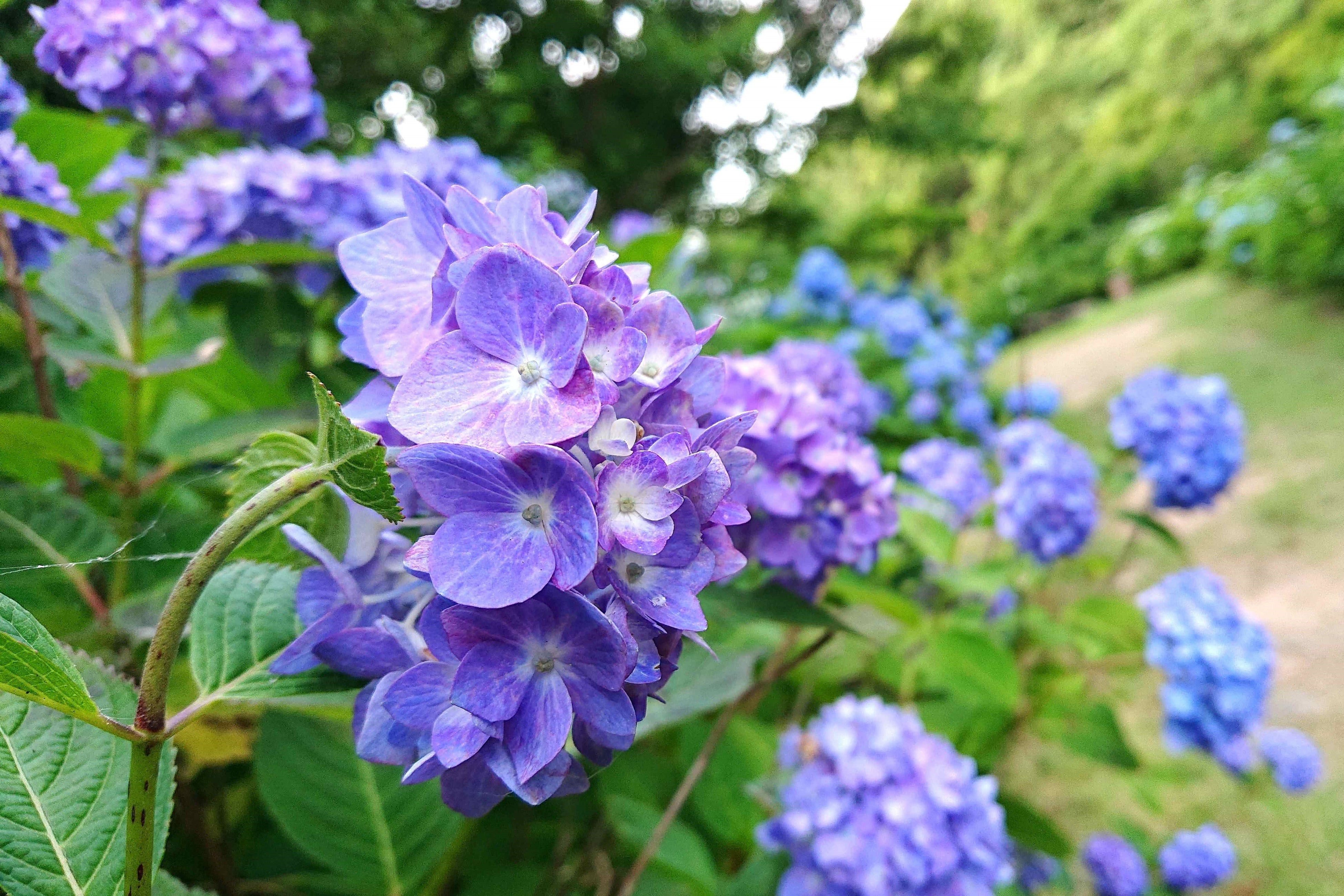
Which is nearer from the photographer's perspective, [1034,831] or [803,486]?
[803,486]

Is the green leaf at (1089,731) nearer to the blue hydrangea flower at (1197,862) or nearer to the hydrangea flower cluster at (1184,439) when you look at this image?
the blue hydrangea flower at (1197,862)

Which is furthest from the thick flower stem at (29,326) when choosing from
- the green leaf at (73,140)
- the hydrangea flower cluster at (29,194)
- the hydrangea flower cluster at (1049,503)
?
the hydrangea flower cluster at (1049,503)

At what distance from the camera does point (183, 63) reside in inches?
30.2

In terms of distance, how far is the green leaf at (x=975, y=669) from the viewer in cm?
109

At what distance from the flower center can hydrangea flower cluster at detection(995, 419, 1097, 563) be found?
126cm

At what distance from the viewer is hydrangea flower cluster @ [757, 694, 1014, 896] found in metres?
0.77

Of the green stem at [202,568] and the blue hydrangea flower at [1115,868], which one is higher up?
the green stem at [202,568]

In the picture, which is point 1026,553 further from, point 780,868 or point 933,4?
point 933,4

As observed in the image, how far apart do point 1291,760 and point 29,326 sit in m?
2.08

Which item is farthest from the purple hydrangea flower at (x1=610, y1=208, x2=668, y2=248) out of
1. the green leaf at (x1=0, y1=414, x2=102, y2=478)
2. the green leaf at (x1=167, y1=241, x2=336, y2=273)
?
the green leaf at (x1=0, y1=414, x2=102, y2=478)

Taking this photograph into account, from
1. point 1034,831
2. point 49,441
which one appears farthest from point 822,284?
point 49,441

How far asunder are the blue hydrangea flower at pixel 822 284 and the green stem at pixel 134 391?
6.96ft

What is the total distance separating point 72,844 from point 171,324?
3.58ft

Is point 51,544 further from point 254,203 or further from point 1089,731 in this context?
point 1089,731
